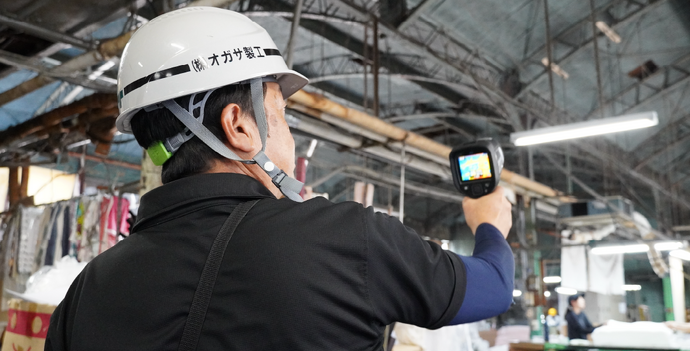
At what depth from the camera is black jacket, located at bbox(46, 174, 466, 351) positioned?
886 mm

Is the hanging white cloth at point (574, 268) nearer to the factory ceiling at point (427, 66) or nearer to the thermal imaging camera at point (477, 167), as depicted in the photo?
the factory ceiling at point (427, 66)

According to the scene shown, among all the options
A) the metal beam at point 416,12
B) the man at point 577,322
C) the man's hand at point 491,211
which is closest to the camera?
the man's hand at point 491,211

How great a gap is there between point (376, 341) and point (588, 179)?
20.6 m

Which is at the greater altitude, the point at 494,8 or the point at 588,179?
the point at 494,8

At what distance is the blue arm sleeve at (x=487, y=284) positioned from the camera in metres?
1.00

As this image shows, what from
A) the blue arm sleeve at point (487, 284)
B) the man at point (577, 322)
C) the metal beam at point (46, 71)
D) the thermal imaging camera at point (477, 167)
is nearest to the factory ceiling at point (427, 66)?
the metal beam at point (46, 71)

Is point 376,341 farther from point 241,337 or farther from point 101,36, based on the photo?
point 101,36

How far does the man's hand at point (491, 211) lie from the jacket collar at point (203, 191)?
0.54 m

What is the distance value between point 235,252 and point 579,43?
11482 millimetres

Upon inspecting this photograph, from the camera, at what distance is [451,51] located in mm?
10680

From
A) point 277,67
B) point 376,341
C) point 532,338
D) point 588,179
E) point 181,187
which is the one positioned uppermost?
point 588,179

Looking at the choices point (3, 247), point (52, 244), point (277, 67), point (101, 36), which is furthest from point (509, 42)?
point (277, 67)

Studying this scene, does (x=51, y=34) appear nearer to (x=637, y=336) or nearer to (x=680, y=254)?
(x=637, y=336)

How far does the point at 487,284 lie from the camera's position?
1.02 meters
